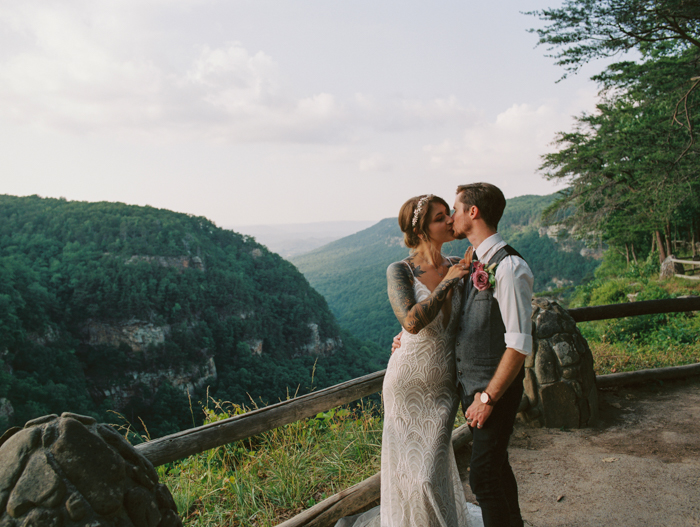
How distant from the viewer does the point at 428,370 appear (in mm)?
2053

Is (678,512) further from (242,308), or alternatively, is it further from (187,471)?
(242,308)

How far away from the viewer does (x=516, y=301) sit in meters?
1.73

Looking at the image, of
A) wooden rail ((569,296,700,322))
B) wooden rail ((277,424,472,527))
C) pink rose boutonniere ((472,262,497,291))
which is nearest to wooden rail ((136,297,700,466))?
wooden rail ((277,424,472,527))

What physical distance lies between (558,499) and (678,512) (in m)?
0.64

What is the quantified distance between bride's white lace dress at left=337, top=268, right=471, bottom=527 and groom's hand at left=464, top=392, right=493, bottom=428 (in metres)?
0.23

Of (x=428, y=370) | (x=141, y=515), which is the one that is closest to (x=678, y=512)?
(x=428, y=370)

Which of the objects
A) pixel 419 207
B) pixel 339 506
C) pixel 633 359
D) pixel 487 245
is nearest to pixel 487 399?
pixel 487 245

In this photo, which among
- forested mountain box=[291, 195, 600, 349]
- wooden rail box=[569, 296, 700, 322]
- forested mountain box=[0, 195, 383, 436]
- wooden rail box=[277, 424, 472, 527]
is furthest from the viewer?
forested mountain box=[291, 195, 600, 349]

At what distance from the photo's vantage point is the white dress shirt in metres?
1.71

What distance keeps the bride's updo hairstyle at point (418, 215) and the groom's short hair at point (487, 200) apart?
20cm

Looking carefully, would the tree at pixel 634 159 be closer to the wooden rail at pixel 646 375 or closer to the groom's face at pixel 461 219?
the wooden rail at pixel 646 375

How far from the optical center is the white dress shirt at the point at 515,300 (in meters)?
1.71

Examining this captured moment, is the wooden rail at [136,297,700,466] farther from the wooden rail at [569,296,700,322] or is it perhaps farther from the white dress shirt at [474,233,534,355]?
the wooden rail at [569,296,700,322]

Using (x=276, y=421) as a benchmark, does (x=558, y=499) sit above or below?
below
